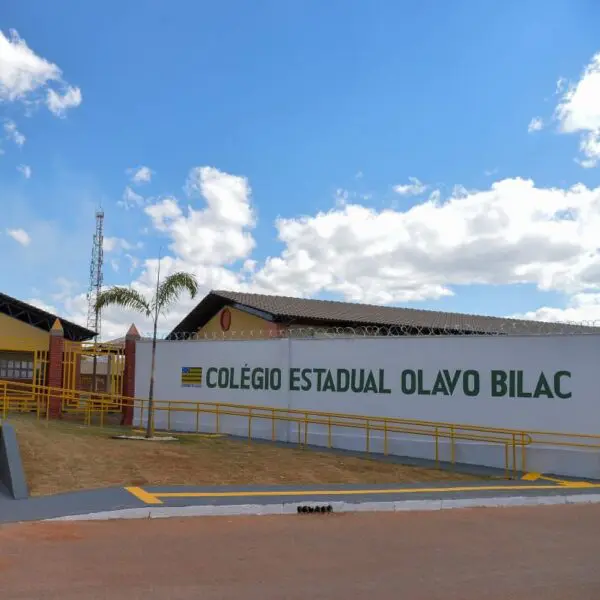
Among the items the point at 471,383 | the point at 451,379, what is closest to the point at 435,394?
the point at 451,379

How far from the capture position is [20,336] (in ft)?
87.7

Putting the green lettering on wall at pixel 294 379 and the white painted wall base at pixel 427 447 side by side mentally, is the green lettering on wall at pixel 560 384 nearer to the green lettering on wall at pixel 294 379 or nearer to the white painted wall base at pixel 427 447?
the white painted wall base at pixel 427 447

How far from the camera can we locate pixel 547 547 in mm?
7949

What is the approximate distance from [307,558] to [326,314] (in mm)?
19012

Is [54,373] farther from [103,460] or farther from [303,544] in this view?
[303,544]

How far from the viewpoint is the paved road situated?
5.98 metres

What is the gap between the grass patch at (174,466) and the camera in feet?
37.1

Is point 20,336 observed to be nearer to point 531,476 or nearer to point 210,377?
point 210,377

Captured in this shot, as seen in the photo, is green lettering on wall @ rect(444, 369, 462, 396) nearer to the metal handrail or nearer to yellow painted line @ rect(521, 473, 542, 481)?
the metal handrail

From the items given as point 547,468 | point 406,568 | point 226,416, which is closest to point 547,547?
point 406,568

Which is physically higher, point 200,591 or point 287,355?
point 287,355

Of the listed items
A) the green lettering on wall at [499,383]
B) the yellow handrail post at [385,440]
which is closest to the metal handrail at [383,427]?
the yellow handrail post at [385,440]

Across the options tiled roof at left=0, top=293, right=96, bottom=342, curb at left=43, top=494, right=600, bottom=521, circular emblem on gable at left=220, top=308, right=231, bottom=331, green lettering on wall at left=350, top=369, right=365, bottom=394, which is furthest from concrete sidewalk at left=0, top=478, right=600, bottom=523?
tiled roof at left=0, top=293, right=96, bottom=342

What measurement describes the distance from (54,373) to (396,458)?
39.7 feet
